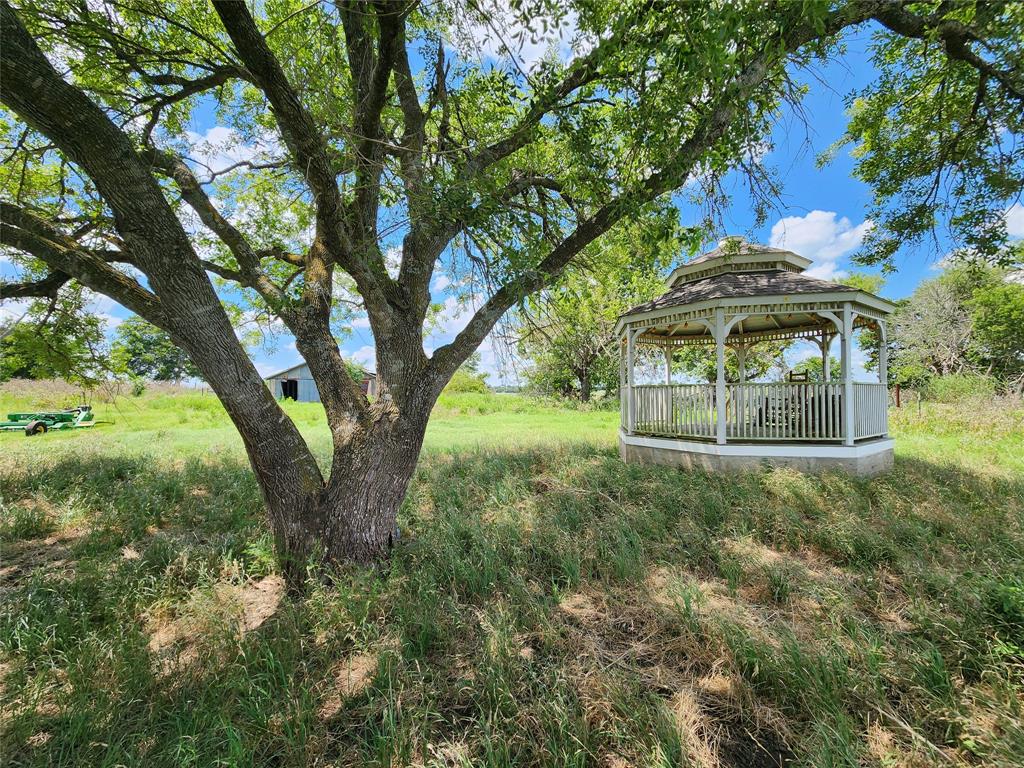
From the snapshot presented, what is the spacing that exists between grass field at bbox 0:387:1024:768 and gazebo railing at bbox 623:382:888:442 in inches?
74.3

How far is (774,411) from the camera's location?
7.60m

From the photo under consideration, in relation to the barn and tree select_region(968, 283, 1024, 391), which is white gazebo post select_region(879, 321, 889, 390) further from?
the barn

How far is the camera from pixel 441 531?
461cm

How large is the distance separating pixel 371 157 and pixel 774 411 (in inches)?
312

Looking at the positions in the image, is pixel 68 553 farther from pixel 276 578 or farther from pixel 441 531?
pixel 441 531

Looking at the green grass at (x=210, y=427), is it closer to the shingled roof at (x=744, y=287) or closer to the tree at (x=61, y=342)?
the tree at (x=61, y=342)

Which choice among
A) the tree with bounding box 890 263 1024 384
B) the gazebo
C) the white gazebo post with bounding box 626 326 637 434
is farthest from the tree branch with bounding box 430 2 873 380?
the tree with bounding box 890 263 1024 384

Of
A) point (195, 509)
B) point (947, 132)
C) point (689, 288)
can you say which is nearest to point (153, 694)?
point (195, 509)

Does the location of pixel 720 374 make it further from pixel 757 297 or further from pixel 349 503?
pixel 349 503

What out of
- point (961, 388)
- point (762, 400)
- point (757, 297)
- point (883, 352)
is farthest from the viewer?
point (961, 388)

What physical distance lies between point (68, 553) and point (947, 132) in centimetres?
1258

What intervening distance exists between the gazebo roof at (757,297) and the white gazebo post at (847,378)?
0.20 meters

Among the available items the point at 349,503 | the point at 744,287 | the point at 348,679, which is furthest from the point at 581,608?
the point at 744,287

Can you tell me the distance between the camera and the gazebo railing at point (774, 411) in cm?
739
